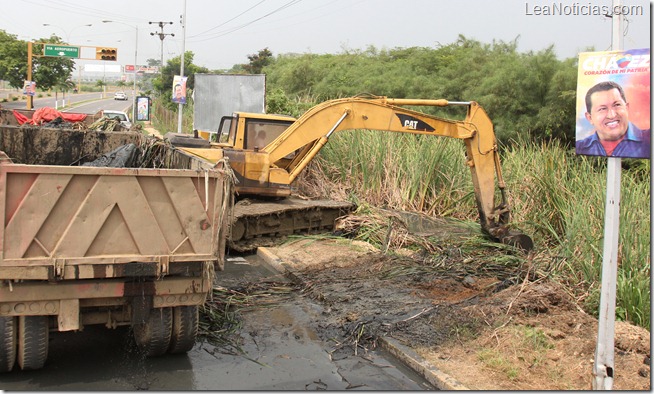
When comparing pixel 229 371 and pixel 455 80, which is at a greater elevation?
pixel 455 80

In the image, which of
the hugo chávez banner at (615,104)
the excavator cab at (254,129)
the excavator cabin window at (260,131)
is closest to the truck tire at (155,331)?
the hugo chávez banner at (615,104)

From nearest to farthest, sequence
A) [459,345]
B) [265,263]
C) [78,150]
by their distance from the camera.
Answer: [459,345] → [78,150] → [265,263]

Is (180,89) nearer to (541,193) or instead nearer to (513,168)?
(513,168)

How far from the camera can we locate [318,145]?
403 inches

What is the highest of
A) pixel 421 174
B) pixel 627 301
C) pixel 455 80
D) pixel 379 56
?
pixel 379 56

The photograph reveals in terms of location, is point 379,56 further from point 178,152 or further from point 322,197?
point 178,152

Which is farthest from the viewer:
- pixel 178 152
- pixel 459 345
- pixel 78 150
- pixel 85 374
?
pixel 78 150

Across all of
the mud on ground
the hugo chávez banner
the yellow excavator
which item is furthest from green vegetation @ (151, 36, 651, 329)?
the hugo chávez banner

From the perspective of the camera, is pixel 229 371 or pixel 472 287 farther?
pixel 472 287

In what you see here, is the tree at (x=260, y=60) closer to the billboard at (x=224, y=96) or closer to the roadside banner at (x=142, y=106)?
the roadside banner at (x=142, y=106)

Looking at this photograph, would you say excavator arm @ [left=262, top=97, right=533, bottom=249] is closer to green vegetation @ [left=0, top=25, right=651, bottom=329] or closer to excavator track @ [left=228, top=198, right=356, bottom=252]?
green vegetation @ [left=0, top=25, right=651, bottom=329]

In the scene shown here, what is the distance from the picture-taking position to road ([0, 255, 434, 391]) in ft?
17.5

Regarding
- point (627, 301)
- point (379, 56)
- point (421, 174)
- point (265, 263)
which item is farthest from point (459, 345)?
point (379, 56)

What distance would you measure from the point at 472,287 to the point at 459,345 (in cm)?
206
